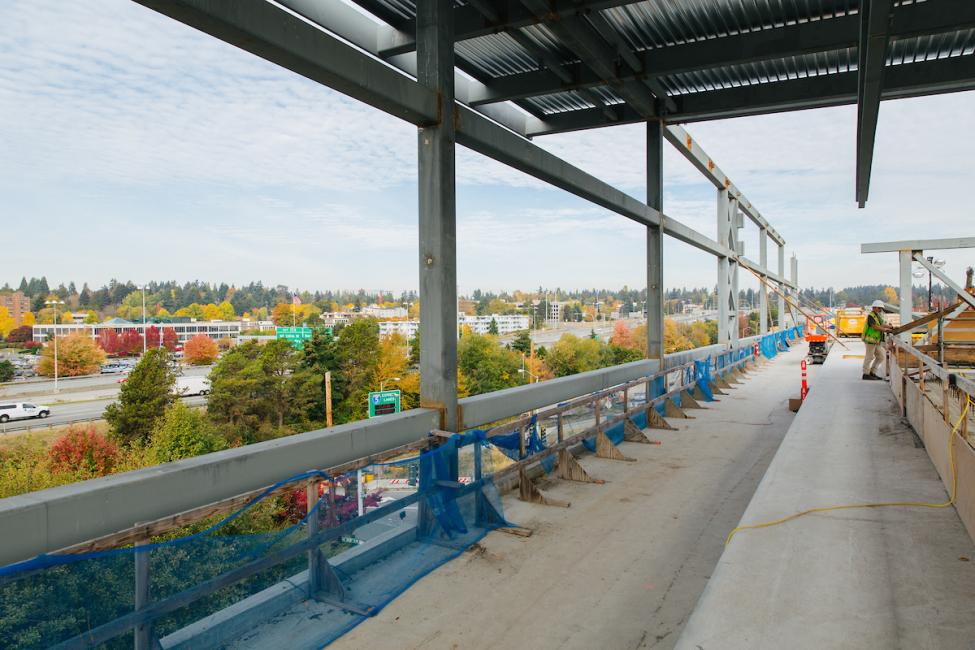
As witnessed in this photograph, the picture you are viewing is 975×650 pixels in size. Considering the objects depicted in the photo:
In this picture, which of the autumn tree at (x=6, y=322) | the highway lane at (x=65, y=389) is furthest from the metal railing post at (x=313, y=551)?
the autumn tree at (x=6, y=322)

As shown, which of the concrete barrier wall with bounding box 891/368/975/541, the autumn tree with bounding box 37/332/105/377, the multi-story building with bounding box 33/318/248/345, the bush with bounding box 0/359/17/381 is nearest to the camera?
the concrete barrier wall with bounding box 891/368/975/541

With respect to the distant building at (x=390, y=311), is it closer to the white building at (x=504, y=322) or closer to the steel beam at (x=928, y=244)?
the white building at (x=504, y=322)

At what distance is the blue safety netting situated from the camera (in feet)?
9.34

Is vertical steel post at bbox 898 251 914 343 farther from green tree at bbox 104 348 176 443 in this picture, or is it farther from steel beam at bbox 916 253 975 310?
green tree at bbox 104 348 176 443

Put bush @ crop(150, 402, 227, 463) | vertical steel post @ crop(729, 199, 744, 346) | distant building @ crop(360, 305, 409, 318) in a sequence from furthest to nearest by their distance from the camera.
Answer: distant building @ crop(360, 305, 409, 318) → bush @ crop(150, 402, 227, 463) → vertical steel post @ crop(729, 199, 744, 346)

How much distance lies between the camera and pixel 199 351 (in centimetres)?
10219

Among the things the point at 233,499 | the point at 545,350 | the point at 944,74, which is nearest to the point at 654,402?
Result: the point at 944,74

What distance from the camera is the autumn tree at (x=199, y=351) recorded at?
101250mm

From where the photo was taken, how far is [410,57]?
29.7 ft

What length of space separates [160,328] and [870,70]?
106 meters

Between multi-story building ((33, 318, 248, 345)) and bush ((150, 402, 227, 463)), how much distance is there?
4034cm

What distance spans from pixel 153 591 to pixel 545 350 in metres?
118

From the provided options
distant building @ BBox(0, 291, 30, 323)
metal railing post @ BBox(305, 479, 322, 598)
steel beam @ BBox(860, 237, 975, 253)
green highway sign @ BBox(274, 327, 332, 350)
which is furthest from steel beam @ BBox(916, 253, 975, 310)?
distant building @ BBox(0, 291, 30, 323)

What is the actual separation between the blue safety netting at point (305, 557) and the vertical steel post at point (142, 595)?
20 millimetres
